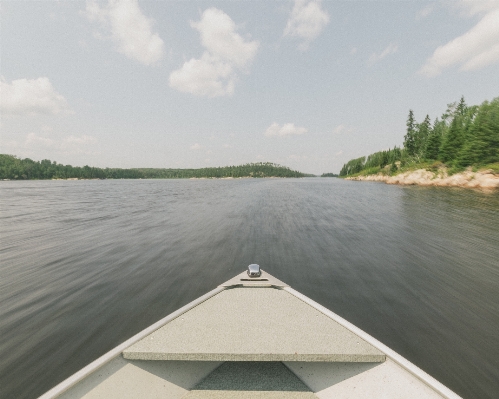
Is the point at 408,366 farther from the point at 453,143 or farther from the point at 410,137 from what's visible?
the point at 410,137

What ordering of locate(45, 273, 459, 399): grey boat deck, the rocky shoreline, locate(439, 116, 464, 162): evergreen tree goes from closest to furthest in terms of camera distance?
locate(45, 273, 459, 399): grey boat deck → the rocky shoreline → locate(439, 116, 464, 162): evergreen tree

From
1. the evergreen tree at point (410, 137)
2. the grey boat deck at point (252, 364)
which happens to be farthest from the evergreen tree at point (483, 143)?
the grey boat deck at point (252, 364)

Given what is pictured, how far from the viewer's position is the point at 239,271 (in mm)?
8609

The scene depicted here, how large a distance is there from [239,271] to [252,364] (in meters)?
4.94

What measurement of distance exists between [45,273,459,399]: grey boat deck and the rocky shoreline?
57429 mm

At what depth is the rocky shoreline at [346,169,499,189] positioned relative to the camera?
40812 millimetres

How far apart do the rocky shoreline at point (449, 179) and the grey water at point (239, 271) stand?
3927 cm

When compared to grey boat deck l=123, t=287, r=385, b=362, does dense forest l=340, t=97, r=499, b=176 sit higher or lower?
higher

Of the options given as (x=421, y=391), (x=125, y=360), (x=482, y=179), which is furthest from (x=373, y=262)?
(x=482, y=179)

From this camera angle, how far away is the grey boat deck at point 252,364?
2887 millimetres

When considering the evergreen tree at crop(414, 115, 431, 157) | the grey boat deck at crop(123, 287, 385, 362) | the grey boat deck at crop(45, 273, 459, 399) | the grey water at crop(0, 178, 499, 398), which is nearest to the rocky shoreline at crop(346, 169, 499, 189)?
the evergreen tree at crop(414, 115, 431, 157)

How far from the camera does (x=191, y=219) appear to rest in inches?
745

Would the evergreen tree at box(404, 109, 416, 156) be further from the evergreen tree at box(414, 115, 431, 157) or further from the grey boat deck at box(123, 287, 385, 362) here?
the grey boat deck at box(123, 287, 385, 362)

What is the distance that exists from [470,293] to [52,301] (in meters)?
13.5
